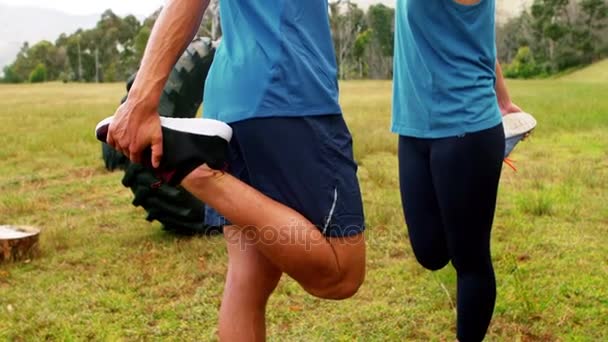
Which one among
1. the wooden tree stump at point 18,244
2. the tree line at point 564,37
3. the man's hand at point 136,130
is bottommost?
the wooden tree stump at point 18,244

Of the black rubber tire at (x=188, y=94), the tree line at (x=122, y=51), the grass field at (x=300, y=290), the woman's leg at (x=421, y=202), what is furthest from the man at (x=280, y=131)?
the tree line at (x=122, y=51)

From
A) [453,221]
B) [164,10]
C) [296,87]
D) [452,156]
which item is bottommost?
[453,221]

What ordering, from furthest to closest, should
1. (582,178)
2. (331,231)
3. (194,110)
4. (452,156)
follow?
1. (582,178)
2. (194,110)
3. (452,156)
4. (331,231)

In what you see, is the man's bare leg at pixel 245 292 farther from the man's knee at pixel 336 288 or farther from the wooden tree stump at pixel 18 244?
the wooden tree stump at pixel 18 244

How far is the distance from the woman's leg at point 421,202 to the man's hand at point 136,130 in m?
1.04

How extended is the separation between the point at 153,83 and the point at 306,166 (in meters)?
0.40

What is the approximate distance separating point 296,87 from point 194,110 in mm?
3228

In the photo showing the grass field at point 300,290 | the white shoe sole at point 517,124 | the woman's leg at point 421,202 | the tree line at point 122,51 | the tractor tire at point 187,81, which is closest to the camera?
the woman's leg at point 421,202

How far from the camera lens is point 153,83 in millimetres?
1587

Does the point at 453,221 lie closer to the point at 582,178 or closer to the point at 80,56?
the point at 582,178

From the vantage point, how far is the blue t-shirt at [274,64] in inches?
65.9

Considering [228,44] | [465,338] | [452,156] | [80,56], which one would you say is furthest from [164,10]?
[80,56]

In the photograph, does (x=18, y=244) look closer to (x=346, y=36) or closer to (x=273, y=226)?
(x=273, y=226)

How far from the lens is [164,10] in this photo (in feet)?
5.37
